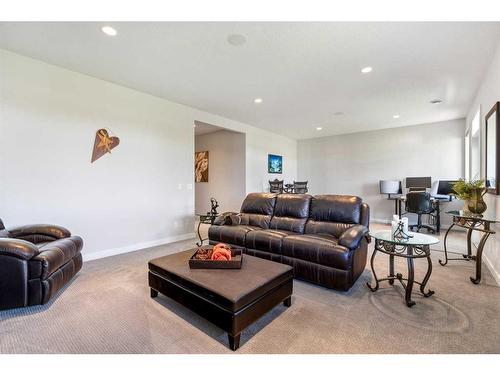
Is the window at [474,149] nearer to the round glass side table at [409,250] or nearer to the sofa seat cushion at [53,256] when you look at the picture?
the round glass side table at [409,250]

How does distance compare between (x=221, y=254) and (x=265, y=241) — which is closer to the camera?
(x=221, y=254)

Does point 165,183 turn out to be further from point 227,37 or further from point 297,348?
point 297,348

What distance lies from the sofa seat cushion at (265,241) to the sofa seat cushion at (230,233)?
12 cm

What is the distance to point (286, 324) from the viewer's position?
1.94 metres

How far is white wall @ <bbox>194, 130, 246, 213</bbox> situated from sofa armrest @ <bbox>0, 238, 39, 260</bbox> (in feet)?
15.7

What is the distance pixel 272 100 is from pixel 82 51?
118 inches

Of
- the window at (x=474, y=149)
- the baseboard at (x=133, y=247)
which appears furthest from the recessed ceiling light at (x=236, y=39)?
the window at (x=474, y=149)

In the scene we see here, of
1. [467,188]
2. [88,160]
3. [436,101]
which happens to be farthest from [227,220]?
[436,101]

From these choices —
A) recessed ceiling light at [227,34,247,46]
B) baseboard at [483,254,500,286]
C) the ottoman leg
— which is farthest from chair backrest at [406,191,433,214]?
the ottoman leg

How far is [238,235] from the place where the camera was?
3.40 metres

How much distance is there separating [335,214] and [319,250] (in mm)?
852

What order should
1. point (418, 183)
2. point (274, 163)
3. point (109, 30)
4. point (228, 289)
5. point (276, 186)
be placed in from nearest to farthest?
point (228, 289), point (109, 30), point (418, 183), point (276, 186), point (274, 163)

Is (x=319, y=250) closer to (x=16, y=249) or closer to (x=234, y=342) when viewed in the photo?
(x=234, y=342)

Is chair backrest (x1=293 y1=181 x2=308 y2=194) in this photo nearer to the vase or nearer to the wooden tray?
the vase
